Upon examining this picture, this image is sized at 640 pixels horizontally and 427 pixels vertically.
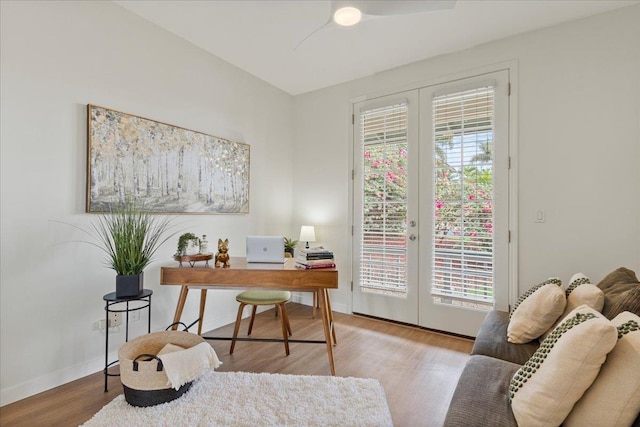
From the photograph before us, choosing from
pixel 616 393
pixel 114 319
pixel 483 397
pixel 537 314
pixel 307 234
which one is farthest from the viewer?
pixel 307 234

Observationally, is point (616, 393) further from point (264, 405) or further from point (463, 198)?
point (463, 198)

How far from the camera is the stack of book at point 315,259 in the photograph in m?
2.29

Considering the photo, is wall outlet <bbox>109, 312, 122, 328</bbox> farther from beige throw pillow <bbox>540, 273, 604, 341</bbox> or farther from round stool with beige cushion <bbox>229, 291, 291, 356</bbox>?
beige throw pillow <bbox>540, 273, 604, 341</bbox>

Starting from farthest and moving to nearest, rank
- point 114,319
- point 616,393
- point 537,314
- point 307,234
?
point 307,234
point 114,319
point 537,314
point 616,393

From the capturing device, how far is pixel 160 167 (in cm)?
274

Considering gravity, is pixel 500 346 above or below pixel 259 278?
below

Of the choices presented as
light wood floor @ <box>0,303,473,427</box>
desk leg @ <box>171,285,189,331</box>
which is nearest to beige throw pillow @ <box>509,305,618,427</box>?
light wood floor @ <box>0,303,473,427</box>

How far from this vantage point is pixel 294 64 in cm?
339

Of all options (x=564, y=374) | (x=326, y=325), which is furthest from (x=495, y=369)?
(x=326, y=325)

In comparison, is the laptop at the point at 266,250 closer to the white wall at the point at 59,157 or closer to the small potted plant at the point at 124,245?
the small potted plant at the point at 124,245

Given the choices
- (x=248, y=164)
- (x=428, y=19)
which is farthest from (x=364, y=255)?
(x=428, y=19)

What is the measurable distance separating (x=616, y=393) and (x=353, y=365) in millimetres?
1709

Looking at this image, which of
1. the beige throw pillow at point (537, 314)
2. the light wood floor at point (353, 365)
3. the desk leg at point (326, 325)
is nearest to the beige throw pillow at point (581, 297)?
the beige throw pillow at point (537, 314)

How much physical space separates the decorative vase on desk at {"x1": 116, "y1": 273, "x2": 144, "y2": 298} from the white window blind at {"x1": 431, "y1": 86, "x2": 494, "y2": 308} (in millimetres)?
2621
